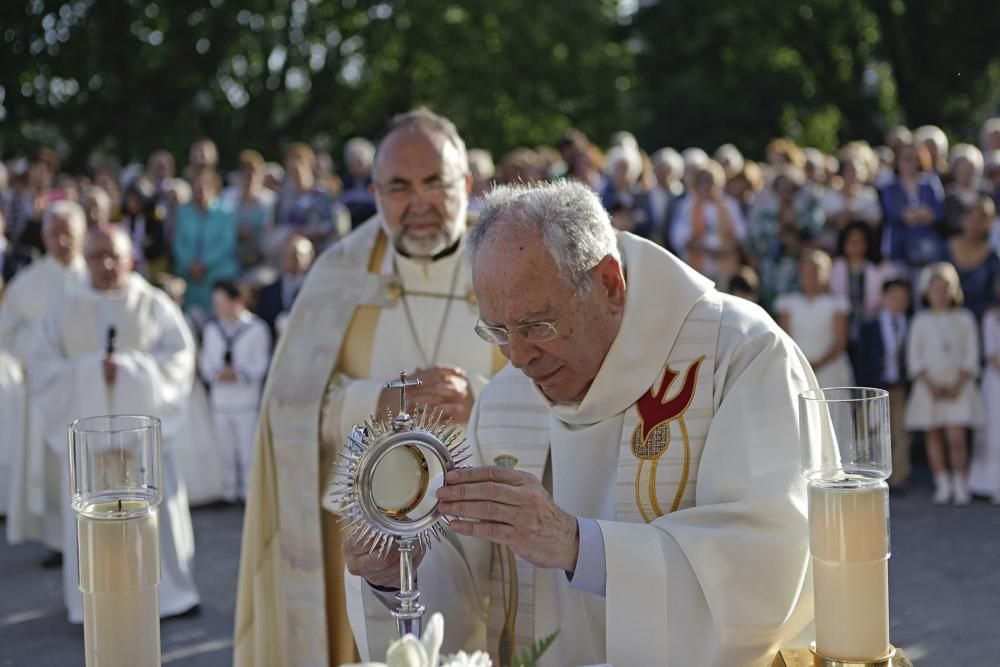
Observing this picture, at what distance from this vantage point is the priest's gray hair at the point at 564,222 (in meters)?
3.16

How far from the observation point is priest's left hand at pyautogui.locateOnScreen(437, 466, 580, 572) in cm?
274

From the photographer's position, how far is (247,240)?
12.3 meters

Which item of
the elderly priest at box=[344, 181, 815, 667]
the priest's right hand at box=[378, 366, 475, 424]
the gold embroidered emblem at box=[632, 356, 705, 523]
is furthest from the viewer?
the priest's right hand at box=[378, 366, 475, 424]

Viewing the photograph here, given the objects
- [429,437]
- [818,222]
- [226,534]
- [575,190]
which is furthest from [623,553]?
[818,222]

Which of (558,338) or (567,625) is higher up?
(558,338)

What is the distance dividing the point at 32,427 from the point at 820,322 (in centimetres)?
542

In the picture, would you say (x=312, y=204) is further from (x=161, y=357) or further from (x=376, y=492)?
(x=376, y=492)

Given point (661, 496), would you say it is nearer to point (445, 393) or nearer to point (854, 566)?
point (854, 566)

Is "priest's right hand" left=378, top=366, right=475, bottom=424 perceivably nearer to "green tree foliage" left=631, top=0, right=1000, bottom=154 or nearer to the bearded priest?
the bearded priest

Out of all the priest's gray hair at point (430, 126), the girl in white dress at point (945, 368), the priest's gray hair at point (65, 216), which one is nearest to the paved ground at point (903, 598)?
the girl in white dress at point (945, 368)

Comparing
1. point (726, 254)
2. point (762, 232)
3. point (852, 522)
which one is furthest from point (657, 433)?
point (762, 232)

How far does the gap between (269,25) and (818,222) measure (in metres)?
16.1

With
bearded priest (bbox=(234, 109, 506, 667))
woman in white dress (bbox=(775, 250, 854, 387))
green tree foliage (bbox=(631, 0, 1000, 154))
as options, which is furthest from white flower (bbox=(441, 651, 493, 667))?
green tree foliage (bbox=(631, 0, 1000, 154))

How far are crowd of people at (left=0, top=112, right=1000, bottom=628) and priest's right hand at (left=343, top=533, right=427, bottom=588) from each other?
437 centimetres
